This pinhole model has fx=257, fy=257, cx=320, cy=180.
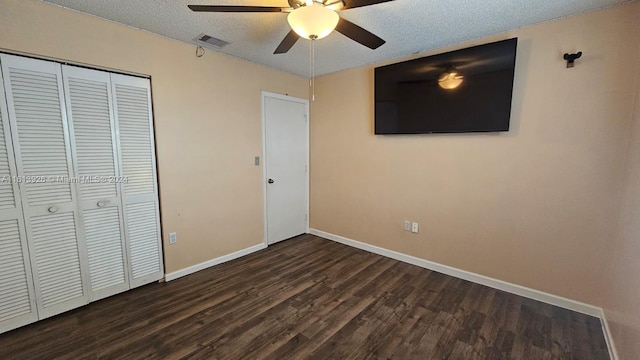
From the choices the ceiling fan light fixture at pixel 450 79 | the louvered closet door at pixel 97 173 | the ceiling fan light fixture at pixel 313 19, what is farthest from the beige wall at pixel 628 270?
the louvered closet door at pixel 97 173

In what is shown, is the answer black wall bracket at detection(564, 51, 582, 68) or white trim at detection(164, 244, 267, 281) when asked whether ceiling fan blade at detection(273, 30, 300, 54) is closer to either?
black wall bracket at detection(564, 51, 582, 68)

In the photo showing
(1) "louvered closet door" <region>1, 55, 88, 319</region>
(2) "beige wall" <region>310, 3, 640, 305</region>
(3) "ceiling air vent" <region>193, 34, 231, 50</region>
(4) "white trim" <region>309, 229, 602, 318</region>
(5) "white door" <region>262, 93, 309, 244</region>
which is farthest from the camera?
(5) "white door" <region>262, 93, 309, 244</region>

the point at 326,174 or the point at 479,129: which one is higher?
the point at 479,129

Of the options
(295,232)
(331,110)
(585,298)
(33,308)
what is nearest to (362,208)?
(295,232)

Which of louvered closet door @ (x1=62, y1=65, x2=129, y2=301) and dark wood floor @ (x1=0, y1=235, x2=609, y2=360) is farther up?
louvered closet door @ (x1=62, y1=65, x2=129, y2=301)

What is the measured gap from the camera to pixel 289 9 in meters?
1.59

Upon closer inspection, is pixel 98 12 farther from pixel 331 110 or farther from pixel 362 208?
pixel 362 208

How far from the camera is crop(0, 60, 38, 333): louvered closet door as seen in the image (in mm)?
1800

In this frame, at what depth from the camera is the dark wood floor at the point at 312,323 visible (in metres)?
1.76

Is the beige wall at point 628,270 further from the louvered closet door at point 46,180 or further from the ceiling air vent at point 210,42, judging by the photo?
the louvered closet door at point 46,180

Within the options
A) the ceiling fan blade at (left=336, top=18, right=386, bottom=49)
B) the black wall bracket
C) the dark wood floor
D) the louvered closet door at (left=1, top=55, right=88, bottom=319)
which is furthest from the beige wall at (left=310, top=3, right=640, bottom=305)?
the louvered closet door at (left=1, top=55, right=88, bottom=319)

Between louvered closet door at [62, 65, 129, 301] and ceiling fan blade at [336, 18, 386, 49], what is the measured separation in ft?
6.60

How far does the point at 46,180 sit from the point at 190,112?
1255mm

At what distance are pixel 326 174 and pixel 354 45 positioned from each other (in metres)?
1.80
